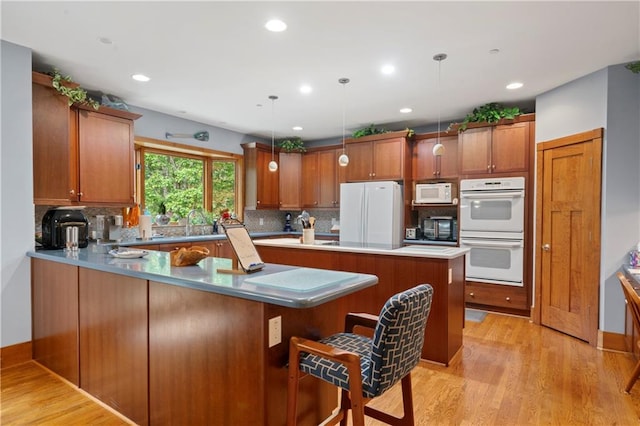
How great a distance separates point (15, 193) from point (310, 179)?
4.23m

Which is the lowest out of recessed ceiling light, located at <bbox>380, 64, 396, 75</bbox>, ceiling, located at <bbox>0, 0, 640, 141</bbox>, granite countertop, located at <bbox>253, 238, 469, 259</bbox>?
granite countertop, located at <bbox>253, 238, 469, 259</bbox>

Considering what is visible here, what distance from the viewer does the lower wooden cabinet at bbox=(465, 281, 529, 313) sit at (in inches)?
167

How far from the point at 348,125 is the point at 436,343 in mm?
3659

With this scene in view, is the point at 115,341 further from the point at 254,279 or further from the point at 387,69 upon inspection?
the point at 387,69

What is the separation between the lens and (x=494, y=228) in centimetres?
438

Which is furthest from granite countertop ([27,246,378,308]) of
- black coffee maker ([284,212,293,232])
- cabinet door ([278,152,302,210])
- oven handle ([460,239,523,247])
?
black coffee maker ([284,212,293,232])

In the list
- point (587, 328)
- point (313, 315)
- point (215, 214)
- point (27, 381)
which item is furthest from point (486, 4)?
point (215, 214)

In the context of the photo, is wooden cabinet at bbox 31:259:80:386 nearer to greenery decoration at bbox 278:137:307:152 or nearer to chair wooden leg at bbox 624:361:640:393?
chair wooden leg at bbox 624:361:640:393

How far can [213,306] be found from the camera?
65.1 inches

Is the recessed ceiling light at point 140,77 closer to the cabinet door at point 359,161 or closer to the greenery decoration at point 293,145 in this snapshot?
the greenery decoration at point 293,145

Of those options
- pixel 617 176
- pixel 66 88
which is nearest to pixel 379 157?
pixel 617 176

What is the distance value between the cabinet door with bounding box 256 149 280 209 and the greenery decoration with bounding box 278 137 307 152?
12.5 inches

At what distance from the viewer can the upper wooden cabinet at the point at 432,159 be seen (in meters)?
4.96

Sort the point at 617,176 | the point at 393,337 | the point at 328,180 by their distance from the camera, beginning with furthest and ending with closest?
the point at 328,180 < the point at 617,176 < the point at 393,337
